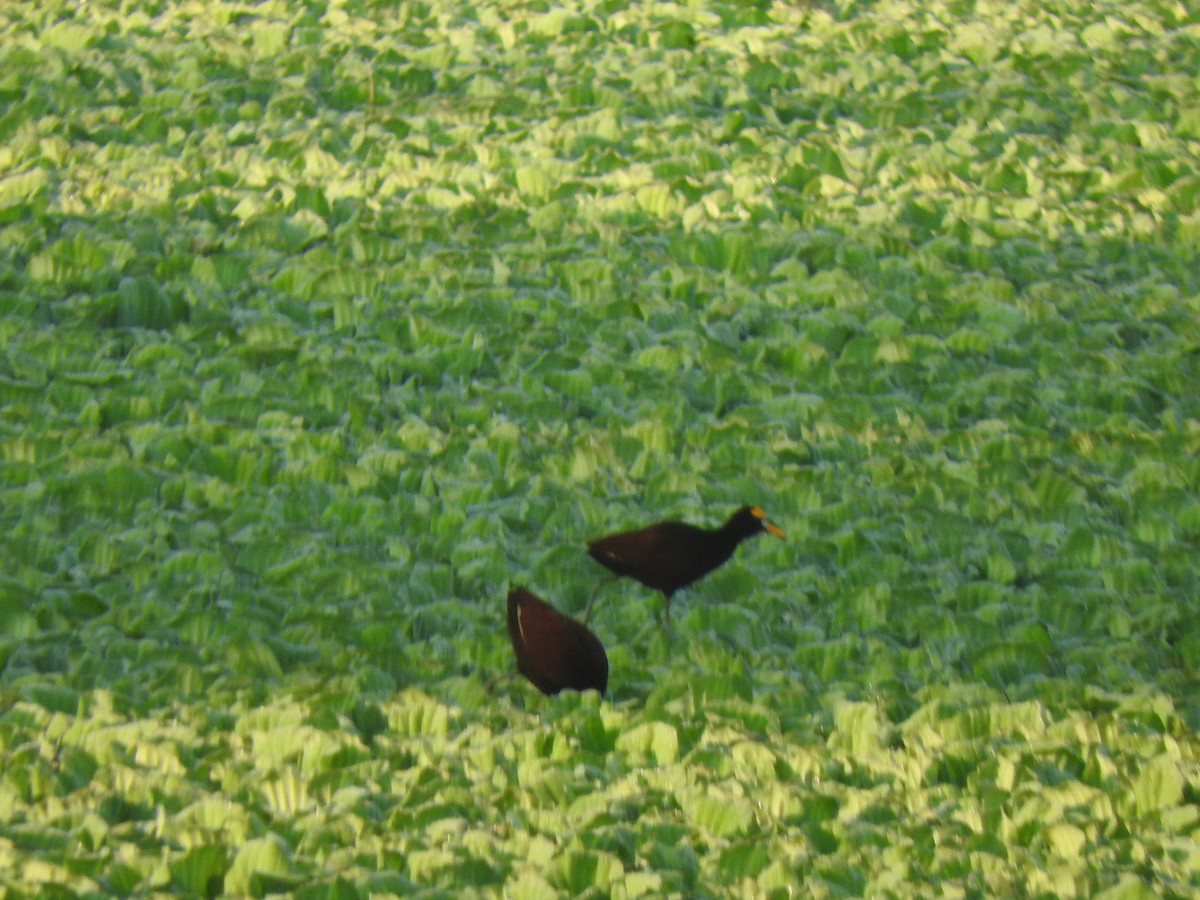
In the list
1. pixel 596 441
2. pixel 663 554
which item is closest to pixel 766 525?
pixel 663 554

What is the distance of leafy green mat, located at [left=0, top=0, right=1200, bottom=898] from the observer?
2232mm

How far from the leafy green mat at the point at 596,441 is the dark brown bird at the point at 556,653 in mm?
37

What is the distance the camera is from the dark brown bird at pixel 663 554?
273cm

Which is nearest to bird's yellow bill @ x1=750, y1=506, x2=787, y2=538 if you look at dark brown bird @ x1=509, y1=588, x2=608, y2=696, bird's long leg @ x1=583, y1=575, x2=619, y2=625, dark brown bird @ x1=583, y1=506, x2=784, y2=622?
dark brown bird @ x1=583, y1=506, x2=784, y2=622

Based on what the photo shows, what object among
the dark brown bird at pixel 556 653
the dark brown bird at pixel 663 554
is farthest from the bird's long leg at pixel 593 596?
Answer: the dark brown bird at pixel 556 653

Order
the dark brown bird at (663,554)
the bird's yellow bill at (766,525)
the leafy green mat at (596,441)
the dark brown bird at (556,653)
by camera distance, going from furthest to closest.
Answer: the bird's yellow bill at (766,525) → the dark brown bird at (663,554) → the dark brown bird at (556,653) → the leafy green mat at (596,441)

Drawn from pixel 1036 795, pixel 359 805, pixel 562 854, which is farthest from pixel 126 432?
pixel 1036 795

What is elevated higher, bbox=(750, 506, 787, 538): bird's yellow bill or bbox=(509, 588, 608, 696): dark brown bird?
bbox=(509, 588, 608, 696): dark brown bird

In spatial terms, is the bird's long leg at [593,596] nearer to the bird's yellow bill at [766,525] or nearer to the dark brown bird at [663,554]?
the dark brown bird at [663,554]

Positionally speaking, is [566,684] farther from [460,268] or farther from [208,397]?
[460,268]

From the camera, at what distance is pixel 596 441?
10.6 feet

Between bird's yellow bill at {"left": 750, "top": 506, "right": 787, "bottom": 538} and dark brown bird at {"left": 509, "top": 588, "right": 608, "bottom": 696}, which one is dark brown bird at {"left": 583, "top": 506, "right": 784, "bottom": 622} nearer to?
bird's yellow bill at {"left": 750, "top": 506, "right": 787, "bottom": 538}

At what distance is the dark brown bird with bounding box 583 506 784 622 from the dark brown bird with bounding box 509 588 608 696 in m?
0.24

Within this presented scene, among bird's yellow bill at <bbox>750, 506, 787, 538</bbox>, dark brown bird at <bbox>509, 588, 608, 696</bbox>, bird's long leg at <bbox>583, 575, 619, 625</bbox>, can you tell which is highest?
dark brown bird at <bbox>509, 588, 608, 696</bbox>
